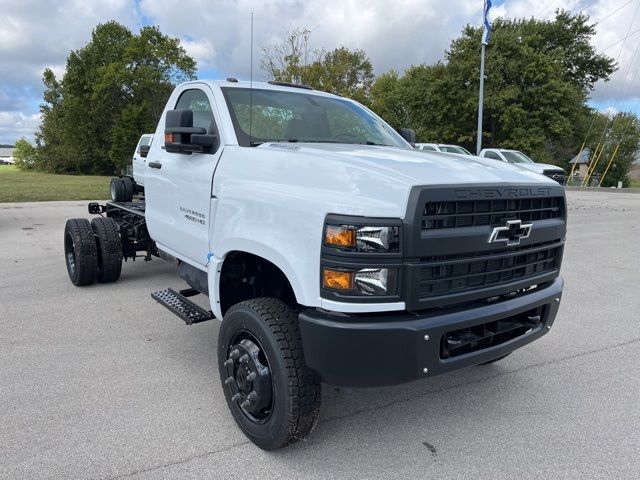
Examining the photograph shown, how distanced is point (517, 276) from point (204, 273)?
211 centimetres

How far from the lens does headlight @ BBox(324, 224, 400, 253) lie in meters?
2.35

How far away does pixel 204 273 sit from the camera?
12.2ft

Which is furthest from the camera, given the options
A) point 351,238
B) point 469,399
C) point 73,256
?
point 73,256

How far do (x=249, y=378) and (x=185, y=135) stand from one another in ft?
5.41

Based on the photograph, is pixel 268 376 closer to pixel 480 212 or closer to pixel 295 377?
pixel 295 377

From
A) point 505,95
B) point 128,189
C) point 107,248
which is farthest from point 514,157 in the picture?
point 107,248

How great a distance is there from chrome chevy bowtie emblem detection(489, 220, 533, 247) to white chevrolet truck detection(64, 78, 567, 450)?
0.01 metres

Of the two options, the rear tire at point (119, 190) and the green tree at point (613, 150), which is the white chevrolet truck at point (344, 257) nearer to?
the rear tire at point (119, 190)

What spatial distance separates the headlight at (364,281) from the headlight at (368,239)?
10 centimetres

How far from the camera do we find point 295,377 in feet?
8.46

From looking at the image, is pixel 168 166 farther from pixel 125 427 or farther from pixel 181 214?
pixel 125 427

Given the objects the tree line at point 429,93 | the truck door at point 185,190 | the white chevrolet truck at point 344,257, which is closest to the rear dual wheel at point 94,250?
the truck door at point 185,190

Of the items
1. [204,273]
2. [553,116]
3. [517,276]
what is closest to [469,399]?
[517,276]

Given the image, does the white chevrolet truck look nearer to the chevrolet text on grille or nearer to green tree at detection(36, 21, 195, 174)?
the chevrolet text on grille
